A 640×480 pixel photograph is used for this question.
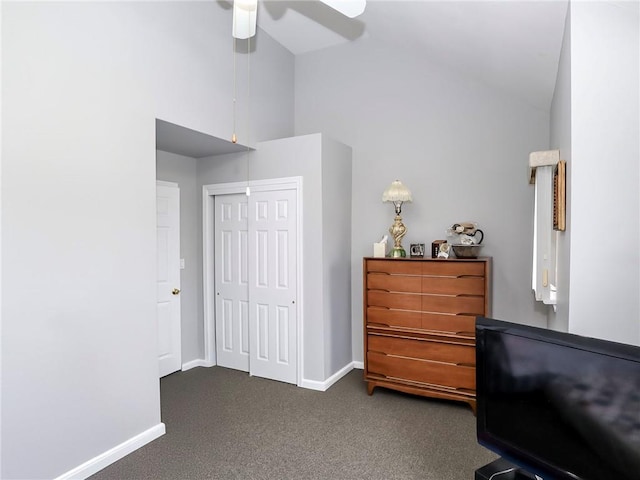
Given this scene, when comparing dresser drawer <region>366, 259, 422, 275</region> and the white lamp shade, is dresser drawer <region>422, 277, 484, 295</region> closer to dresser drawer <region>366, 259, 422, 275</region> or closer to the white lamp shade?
dresser drawer <region>366, 259, 422, 275</region>

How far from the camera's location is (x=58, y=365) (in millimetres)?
2338

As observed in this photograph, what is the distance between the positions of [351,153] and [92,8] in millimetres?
2559

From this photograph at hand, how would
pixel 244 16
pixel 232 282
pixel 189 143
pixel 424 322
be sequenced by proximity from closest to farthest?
pixel 244 16 → pixel 424 322 → pixel 189 143 → pixel 232 282

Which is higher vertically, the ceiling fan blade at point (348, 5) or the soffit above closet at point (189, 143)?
the ceiling fan blade at point (348, 5)

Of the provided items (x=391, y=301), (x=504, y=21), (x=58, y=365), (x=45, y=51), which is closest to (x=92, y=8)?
(x=45, y=51)

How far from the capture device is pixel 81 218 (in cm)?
246

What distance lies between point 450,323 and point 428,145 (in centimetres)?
172

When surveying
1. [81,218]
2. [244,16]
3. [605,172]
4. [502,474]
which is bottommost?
[502,474]

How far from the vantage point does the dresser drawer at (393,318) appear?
351 cm

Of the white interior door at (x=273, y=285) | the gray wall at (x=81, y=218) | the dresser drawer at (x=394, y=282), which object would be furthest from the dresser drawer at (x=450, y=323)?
the gray wall at (x=81, y=218)

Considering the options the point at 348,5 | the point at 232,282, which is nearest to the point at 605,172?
the point at 348,5

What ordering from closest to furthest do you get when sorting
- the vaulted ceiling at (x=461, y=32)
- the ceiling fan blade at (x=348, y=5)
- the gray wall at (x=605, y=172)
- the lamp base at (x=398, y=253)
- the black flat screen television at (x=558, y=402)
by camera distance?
the black flat screen television at (x=558, y=402)
the gray wall at (x=605, y=172)
the ceiling fan blade at (x=348, y=5)
the vaulted ceiling at (x=461, y=32)
the lamp base at (x=398, y=253)

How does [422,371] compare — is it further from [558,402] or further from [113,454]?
[113,454]

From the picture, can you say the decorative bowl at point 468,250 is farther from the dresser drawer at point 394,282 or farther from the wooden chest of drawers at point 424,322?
the dresser drawer at point 394,282
